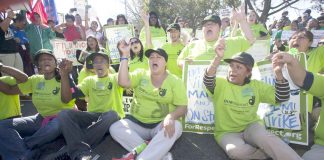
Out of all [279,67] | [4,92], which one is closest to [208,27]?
[279,67]

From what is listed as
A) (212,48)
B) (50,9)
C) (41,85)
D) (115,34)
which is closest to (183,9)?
(50,9)

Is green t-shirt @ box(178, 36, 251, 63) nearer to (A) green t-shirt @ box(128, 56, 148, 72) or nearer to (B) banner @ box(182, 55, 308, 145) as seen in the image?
(B) banner @ box(182, 55, 308, 145)

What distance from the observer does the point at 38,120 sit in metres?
4.86

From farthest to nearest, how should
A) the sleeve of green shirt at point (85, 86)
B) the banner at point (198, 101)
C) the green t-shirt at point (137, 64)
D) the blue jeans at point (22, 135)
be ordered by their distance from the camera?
1. the green t-shirt at point (137, 64)
2. the banner at point (198, 101)
3. the sleeve of green shirt at point (85, 86)
4. the blue jeans at point (22, 135)

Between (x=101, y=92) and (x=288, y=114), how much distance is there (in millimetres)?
2816

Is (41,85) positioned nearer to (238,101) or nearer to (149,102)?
(149,102)

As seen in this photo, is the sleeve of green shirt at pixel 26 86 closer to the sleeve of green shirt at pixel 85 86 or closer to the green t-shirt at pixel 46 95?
the green t-shirt at pixel 46 95

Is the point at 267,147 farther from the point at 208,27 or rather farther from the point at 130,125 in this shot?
the point at 208,27

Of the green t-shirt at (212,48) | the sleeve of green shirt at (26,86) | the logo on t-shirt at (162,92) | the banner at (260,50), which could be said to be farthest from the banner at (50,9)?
the logo on t-shirt at (162,92)

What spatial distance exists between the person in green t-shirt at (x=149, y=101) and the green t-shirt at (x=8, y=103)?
1.61 meters

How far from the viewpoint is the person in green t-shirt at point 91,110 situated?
4406 millimetres

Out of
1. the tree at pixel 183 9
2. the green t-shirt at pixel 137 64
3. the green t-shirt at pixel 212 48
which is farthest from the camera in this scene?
the tree at pixel 183 9

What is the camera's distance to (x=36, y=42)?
923 cm

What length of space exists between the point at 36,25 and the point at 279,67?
7416mm
